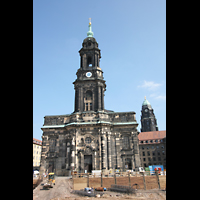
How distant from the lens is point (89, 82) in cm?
4572

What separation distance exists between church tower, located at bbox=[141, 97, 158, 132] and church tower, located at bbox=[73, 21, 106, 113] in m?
60.0

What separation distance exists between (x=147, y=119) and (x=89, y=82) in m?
64.1

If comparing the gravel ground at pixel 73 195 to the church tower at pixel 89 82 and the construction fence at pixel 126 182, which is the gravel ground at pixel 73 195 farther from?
the church tower at pixel 89 82

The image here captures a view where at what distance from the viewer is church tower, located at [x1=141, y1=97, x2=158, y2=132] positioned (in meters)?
98.6

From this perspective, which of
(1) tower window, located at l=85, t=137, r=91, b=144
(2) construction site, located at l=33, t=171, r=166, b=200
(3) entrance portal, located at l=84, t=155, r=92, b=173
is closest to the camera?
(2) construction site, located at l=33, t=171, r=166, b=200

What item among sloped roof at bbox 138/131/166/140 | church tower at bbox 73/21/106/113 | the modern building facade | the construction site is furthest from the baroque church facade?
sloped roof at bbox 138/131/166/140

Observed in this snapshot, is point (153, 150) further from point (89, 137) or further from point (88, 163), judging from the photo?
point (88, 163)

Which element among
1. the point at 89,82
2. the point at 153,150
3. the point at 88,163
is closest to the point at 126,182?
the point at 88,163

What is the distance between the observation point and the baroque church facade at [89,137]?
38.0 metres

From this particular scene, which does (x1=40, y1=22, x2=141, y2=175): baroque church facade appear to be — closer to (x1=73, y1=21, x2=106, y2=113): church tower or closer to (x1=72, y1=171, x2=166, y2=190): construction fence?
(x1=73, y1=21, x2=106, y2=113): church tower
